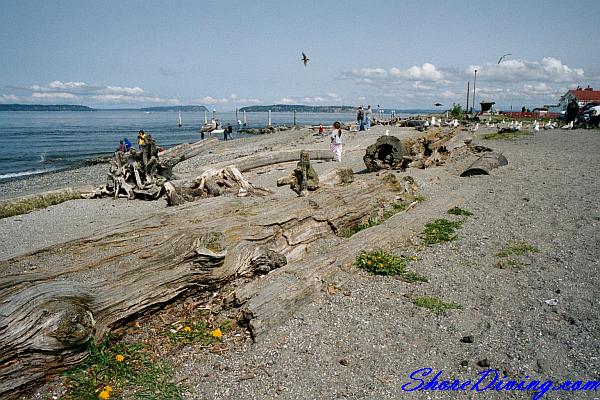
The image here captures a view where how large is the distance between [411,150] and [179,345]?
43.4 feet

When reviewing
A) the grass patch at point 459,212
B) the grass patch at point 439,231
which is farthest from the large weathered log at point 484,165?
the grass patch at point 439,231

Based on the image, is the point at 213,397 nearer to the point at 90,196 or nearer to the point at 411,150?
the point at 90,196

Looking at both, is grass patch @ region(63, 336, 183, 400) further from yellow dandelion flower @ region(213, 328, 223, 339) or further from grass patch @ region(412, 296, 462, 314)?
grass patch @ region(412, 296, 462, 314)

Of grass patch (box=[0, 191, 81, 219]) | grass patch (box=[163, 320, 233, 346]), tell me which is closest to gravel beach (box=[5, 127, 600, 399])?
grass patch (box=[163, 320, 233, 346])

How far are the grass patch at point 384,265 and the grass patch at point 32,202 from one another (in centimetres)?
1121

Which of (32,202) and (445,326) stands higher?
(445,326)

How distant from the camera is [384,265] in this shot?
623 cm

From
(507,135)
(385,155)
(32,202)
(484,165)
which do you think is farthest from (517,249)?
(507,135)

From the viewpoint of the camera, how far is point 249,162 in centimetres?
1652

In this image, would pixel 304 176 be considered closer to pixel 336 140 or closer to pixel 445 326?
pixel 445 326

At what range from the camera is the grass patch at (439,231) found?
7.58 meters

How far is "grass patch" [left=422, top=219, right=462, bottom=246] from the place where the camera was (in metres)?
7.58

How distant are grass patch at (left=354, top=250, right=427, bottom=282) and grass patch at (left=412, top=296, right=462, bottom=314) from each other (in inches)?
24.7

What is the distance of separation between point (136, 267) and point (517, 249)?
6082 millimetres
